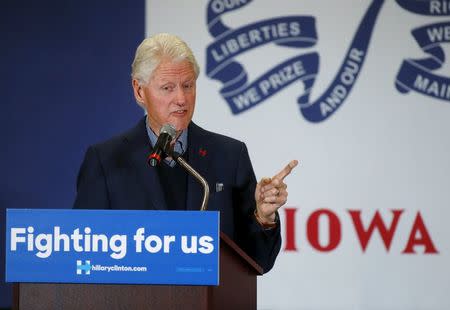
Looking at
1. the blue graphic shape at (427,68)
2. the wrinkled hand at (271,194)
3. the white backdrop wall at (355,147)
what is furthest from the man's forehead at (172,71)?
the blue graphic shape at (427,68)

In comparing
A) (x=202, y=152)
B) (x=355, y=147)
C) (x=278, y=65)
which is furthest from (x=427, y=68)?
(x=202, y=152)

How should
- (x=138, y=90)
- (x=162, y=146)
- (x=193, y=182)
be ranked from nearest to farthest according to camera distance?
(x=162, y=146) < (x=193, y=182) < (x=138, y=90)

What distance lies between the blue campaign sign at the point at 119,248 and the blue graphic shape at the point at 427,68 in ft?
10.5

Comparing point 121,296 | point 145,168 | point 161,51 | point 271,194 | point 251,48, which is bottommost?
point 121,296

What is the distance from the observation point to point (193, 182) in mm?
2363

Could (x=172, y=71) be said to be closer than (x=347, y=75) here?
Yes

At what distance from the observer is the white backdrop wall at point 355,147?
4.70 m

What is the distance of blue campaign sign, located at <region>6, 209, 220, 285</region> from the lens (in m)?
1.73

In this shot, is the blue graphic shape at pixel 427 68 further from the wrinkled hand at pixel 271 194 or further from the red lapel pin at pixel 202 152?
the wrinkled hand at pixel 271 194

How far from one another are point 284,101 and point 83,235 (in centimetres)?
312

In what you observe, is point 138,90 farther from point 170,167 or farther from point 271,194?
point 271,194

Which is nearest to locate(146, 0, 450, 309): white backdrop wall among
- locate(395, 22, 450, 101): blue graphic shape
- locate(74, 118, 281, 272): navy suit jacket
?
locate(395, 22, 450, 101): blue graphic shape

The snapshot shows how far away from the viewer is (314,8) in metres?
4.76

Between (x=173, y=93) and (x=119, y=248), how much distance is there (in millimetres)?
767
